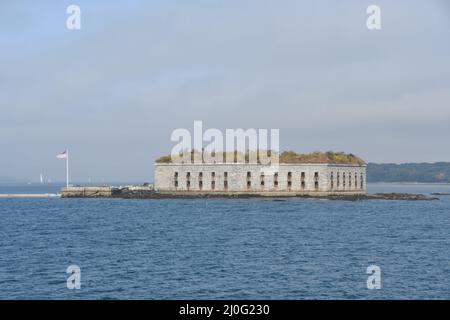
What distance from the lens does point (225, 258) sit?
151ft

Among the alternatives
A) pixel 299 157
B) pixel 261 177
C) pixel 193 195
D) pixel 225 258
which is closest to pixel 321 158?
pixel 299 157

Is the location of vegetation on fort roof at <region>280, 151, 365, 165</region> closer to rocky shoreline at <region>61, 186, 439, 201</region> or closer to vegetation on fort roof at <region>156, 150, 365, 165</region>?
vegetation on fort roof at <region>156, 150, 365, 165</region>

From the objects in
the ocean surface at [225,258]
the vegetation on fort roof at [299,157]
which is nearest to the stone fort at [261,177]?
the vegetation on fort roof at [299,157]

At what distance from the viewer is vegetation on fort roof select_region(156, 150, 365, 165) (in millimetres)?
150750

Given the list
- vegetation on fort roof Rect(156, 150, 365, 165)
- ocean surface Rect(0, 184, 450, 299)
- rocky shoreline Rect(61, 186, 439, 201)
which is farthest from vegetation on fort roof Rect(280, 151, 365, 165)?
ocean surface Rect(0, 184, 450, 299)

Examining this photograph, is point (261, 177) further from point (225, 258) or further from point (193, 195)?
point (225, 258)

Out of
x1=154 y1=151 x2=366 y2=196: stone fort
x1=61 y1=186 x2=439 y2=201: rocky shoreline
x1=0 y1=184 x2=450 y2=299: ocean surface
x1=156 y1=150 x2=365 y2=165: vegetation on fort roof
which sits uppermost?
x1=156 y1=150 x2=365 y2=165: vegetation on fort roof

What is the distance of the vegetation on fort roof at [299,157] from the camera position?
495 ft

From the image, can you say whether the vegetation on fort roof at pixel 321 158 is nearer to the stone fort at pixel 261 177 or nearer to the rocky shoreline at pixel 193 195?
the stone fort at pixel 261 177

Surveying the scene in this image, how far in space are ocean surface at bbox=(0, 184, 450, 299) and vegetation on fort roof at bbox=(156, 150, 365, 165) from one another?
6867 centimetres

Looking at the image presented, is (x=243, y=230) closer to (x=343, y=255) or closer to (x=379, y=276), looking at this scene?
(x=343, y=255)

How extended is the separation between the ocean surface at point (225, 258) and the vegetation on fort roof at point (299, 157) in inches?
2703

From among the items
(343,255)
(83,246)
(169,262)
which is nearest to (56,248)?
(83,246)

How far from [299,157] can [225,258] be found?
361 ft
